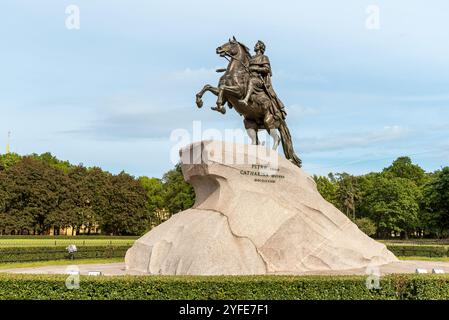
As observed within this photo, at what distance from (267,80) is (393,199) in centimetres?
Answer: 5508

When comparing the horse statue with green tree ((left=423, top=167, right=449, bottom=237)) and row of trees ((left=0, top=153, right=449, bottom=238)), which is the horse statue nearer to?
green tree ((left=423, top=167, right=449, bottom=237))

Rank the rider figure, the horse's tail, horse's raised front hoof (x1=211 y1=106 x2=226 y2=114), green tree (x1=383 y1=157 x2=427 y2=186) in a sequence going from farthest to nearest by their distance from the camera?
green tree (x1=383 y1=157 x2=427 y2=186) < the horse's tail < the rider figure < horse's raised front hoof (x1=211 y1=106 x2=226 y2=114)

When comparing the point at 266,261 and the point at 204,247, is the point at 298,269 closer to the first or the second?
the point at 266,261

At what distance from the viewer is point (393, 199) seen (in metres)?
68.2

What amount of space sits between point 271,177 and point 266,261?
3.11 m

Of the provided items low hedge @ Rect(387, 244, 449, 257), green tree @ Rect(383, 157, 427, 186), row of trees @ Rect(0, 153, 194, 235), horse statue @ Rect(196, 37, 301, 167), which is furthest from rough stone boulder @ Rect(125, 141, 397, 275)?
green tree @ Rect(383, 157, 427, 186)

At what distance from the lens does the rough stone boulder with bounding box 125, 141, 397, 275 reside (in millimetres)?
14734

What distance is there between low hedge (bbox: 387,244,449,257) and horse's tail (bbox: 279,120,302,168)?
12136 mm

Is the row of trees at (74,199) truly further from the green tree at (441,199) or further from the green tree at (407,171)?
the green tree at (407,171)

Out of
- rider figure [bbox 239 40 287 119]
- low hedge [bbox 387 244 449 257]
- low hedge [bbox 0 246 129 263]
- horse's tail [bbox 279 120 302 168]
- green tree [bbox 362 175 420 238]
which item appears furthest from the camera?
green tree [bbox 362 175 420 238]

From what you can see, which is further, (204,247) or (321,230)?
(321,230)

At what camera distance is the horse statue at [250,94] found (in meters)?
17.7

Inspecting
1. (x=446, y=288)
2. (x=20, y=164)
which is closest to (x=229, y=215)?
(x=446, y=288)
